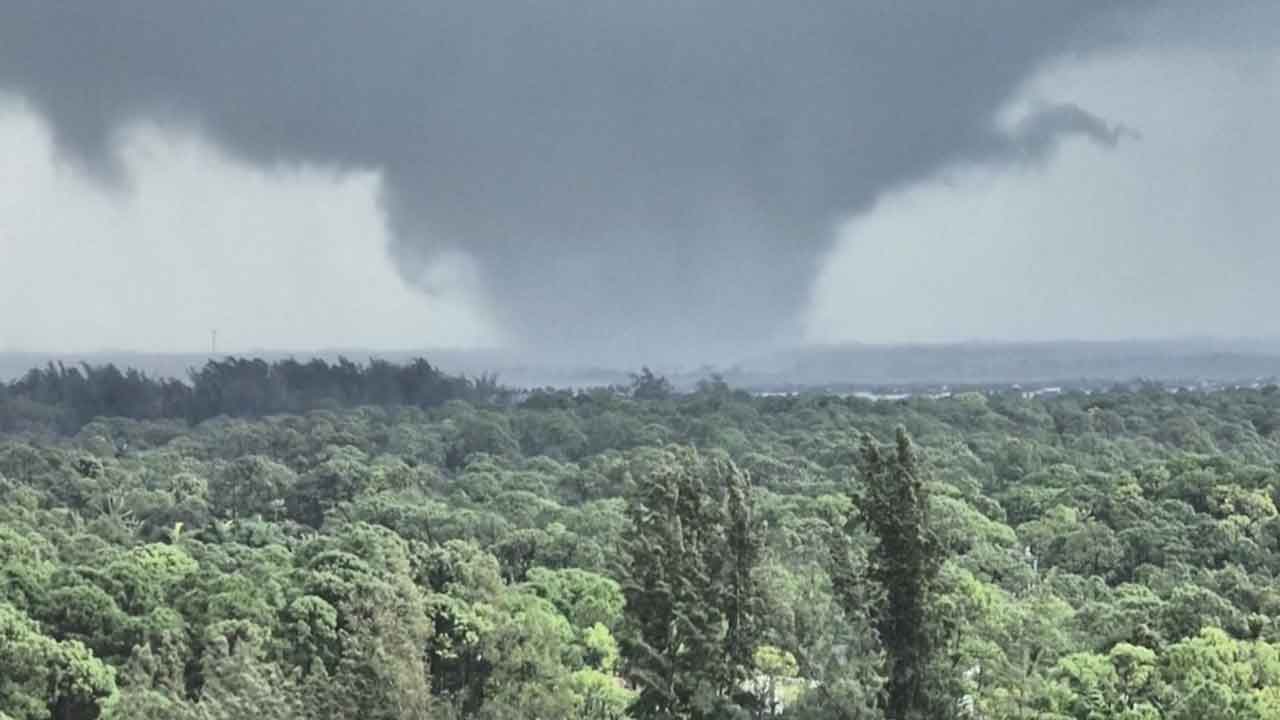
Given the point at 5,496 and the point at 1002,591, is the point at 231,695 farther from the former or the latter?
the point at 5,496

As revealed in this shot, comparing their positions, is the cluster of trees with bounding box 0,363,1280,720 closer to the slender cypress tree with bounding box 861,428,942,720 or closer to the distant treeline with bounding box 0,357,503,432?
the slender cypress tree with bounding box 861,428,942,720

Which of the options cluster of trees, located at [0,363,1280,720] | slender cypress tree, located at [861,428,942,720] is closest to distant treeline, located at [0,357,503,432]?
cluster of trees, located at [0,363,1280,720]

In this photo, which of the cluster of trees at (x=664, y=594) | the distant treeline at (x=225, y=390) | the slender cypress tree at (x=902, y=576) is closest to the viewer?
the slender cypress tree at (x=902, y=576)

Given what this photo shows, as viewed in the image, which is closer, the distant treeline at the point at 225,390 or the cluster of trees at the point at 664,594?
the cluster of trees at the point at 664,594

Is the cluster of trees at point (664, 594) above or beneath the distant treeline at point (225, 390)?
beneath

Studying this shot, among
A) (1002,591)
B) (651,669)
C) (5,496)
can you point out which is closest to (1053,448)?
(1002,591)

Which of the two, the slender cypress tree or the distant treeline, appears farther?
the distant treeline

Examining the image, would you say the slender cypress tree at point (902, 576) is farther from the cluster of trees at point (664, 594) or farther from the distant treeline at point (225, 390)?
the distant treeline at point (225, 390)

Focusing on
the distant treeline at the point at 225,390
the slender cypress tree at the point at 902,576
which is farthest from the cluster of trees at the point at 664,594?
the distant treeline at the point at 225,390

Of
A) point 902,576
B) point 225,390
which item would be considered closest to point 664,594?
point 902,576
